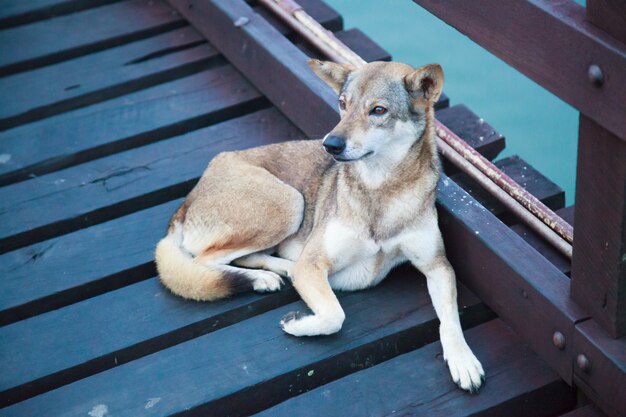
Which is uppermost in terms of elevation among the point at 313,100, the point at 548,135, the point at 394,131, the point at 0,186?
the point at 394,131

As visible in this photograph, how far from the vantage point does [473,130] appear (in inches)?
178

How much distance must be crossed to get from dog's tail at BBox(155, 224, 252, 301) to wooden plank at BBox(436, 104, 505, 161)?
1436mm

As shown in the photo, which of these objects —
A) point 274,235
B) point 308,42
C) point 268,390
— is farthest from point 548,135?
point 268,390

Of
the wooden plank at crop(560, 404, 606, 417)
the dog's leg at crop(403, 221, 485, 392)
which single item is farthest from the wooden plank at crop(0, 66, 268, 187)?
the wooden plank at crop(560, 404, 606, 417)

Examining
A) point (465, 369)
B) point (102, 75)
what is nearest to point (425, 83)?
point (465, 369)

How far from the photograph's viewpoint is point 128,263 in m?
3.83

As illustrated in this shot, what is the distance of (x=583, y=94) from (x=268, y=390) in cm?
142

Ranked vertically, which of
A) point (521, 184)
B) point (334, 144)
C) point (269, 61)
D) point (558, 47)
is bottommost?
point (521, 184)

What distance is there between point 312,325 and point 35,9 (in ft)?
10.6

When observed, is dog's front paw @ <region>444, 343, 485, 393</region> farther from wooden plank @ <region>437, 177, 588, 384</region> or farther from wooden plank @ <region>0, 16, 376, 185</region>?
wooden plank @ <region>0, 16, 376, 185</region>

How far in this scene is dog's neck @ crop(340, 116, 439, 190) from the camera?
11.4ft

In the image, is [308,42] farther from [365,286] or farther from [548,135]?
[548,135]

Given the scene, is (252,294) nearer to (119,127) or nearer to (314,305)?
(314,305)

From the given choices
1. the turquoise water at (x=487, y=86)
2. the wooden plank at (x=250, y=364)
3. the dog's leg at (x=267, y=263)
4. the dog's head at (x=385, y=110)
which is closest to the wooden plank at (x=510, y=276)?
the wooden plank at (x=250, y=364)
